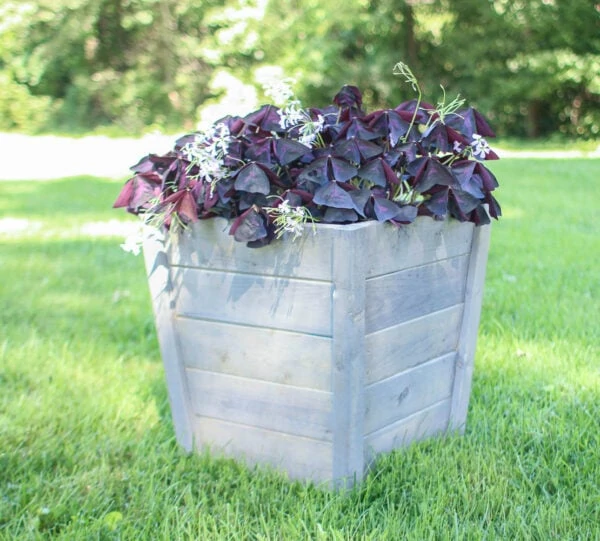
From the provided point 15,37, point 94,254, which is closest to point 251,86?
point 15,37

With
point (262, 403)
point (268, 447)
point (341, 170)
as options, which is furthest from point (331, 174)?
point (268, 447)

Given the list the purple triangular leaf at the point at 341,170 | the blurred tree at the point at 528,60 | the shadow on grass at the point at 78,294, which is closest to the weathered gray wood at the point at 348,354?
the purple triangular leaf at the point at 341,170

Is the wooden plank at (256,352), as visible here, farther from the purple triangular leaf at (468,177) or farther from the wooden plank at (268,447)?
the purple triangular leaf at (468,177)

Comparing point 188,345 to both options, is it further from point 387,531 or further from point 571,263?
point 571,263

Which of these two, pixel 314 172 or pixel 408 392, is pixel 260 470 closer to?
pixel 408 392

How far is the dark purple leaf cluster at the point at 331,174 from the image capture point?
4.67ft

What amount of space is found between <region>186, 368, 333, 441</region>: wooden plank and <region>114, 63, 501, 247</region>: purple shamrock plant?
383 millimetres

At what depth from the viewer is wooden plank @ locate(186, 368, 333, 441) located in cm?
152

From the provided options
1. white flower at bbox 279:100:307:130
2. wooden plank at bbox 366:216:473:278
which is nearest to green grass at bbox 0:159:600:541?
wooden plank at bbox 366:216:473:278

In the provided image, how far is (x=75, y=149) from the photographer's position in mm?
11969

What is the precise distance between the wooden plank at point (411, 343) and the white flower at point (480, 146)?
1.31 feet

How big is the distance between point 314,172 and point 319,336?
0.37 m

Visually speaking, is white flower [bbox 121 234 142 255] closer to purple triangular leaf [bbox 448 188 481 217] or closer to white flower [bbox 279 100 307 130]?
white flower [bbox 279 100 307 130]

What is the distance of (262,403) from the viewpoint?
63.1 inches
